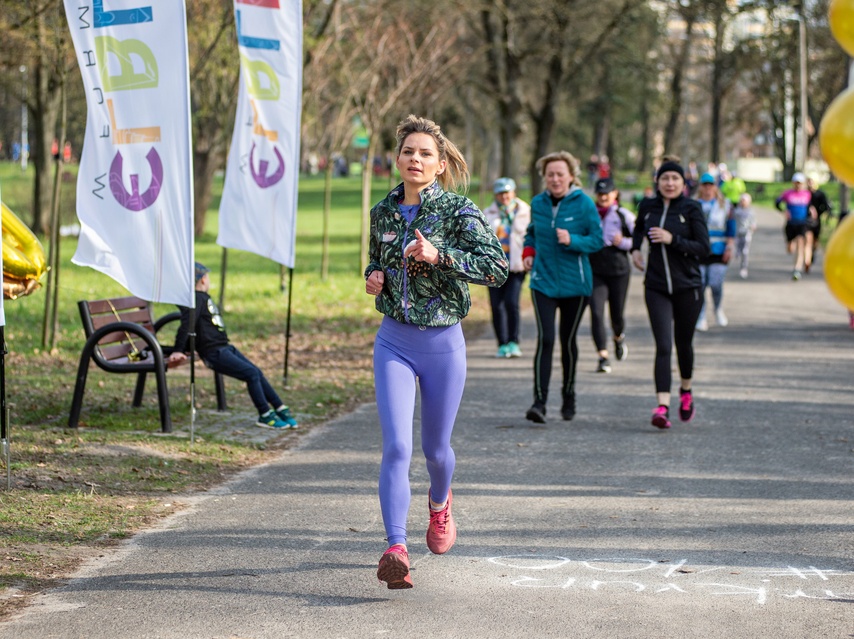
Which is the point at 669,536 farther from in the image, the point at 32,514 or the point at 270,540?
the point at 32,514

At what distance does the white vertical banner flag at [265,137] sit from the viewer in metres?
10.8

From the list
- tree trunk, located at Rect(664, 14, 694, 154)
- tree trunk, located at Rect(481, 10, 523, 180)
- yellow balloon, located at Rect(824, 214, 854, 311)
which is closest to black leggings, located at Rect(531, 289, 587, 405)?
yellow balloon, located at Rect(824, 214, 854, 311)

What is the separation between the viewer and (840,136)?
10.8 feet

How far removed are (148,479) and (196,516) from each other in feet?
3.08

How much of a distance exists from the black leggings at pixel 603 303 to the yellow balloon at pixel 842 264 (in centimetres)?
897

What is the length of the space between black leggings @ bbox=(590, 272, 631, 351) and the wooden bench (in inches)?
160

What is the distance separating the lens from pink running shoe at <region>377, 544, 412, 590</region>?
16.8 ft

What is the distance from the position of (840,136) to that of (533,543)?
11.1ft

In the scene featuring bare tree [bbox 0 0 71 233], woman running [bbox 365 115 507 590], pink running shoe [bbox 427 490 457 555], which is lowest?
pink running shoe [bbox 427 490 457 555]

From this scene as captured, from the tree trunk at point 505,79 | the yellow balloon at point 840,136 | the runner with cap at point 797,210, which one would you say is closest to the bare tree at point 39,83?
the tree trunk at point 505,79

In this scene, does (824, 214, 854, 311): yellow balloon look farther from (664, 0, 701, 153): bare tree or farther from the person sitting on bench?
(664, 0, 701, 153): bare tree

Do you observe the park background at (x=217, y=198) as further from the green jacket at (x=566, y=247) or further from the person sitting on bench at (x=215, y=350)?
the green jacket at (x=566, y=247)

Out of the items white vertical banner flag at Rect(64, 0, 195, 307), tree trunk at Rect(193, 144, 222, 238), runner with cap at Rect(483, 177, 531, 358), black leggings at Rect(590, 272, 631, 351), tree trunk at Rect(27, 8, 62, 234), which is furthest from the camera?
tree trunk at Rect(193, 144, 222, 238)

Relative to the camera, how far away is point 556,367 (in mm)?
13273
